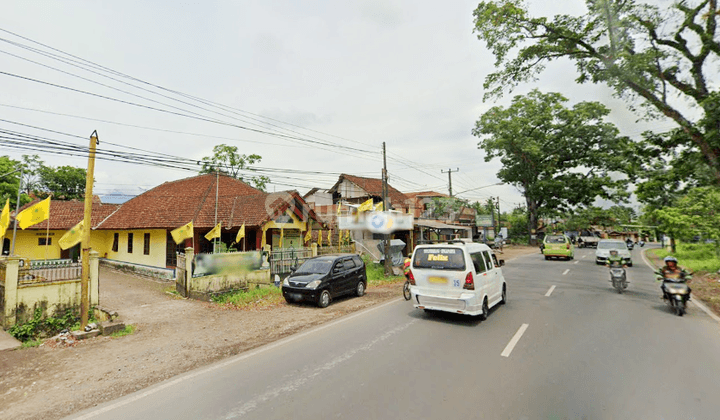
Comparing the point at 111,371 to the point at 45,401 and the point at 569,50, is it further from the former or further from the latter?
the point at 569,50

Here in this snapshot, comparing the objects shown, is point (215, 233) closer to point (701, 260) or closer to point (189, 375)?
point (189, 375)

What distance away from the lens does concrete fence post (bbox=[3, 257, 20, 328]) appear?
7891mm

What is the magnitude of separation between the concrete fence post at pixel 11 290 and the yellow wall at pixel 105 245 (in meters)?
10.3

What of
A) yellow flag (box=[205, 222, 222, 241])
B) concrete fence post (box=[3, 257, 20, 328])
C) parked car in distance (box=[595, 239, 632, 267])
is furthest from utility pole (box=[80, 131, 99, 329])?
parked car in distance (box=[595, 239, 632, 267])

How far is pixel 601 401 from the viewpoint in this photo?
4090 mm

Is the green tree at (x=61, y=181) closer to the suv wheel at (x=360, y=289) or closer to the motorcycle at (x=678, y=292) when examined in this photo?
the suv wheel at (x=360, y=289)

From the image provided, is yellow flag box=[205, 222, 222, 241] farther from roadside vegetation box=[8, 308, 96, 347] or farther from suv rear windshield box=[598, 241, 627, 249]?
suv rear windshield box=[598, 241, 627, 249]

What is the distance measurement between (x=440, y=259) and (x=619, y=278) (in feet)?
26.4

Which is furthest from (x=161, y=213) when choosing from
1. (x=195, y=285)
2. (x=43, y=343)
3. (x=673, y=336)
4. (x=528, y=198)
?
(x=528, y=198)

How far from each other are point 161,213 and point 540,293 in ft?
65.8

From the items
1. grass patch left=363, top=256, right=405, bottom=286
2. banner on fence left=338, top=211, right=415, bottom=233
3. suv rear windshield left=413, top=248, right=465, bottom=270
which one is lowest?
grass patch left=363, top=256, right=405, bottom=286

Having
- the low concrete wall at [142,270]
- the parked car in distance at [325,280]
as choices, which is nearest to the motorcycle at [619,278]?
the parked car in distance at [325,280]

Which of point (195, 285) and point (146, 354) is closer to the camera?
point (146, 354)

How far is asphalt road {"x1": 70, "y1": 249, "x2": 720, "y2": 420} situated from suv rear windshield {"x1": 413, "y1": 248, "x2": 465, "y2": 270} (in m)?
1.36
